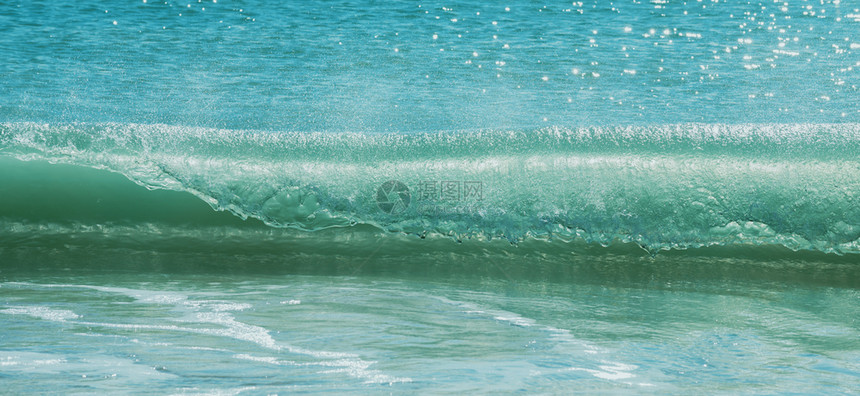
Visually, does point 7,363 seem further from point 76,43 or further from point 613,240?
point 76,43

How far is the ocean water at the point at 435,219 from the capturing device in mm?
1481

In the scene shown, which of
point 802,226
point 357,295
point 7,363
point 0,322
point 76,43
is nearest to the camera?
point 7,363

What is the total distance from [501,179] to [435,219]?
279 mm

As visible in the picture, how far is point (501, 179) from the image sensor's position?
268 centimetres

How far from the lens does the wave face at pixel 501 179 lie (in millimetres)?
2539

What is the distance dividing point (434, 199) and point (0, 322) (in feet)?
4.38

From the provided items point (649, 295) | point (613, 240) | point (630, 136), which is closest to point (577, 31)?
point (630, 136)

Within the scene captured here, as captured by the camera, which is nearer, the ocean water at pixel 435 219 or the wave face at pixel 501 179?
the ocean water at pixel 435 219

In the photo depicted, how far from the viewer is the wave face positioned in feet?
8.33

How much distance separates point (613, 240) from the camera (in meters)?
2.59

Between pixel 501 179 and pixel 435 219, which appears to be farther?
pixel 501 179

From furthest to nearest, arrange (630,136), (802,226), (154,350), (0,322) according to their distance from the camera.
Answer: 1. (630,136)
2. (802,226)
3. (0,322)
4. (154,350)

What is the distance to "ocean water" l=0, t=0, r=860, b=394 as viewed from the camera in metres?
1.48

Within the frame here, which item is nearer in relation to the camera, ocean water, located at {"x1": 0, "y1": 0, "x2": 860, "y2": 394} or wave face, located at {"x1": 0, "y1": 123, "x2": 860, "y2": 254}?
ocean water, located at {"x1": 0, "y1": 0, "x2": 860, "y2": 394}
